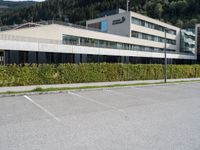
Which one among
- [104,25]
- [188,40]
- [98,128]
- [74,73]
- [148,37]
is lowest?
[98,128]

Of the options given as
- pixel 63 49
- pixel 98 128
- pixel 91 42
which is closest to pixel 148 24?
pixel 91 42

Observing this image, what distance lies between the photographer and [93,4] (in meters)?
122

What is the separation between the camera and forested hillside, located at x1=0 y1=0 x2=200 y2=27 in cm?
9919

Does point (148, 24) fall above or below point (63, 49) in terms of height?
above

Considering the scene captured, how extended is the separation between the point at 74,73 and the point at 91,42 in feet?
59.3

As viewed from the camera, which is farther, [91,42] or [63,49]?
[91,42]

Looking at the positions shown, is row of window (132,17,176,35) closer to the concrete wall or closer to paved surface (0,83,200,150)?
the concrete wall

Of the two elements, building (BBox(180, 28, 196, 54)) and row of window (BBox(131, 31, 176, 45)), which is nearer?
row of window (BBox(131, 31, 176, 45))

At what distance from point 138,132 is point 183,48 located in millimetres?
64710

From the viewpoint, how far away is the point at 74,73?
2142cm

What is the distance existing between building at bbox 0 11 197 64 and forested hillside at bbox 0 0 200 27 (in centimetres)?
3840

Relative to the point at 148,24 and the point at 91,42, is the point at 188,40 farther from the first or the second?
the point at 91,42

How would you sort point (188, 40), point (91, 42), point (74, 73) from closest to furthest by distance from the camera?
point (74, 73), point (91, 42), point (188, 40)

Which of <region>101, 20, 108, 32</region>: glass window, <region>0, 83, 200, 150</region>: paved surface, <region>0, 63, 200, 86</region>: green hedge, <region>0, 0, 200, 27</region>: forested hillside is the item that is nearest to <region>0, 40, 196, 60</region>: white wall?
<region>0, 63, 200, 86</region>: green hedge
